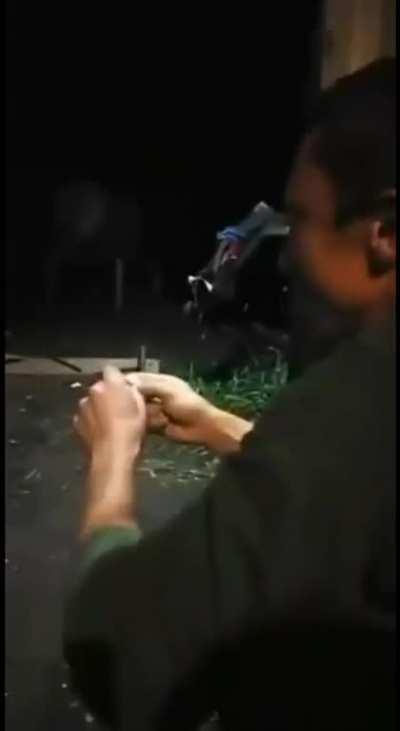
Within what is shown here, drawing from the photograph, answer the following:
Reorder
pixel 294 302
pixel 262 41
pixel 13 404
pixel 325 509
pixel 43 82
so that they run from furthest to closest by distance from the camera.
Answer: pixel 43 82
pixel 262 41
pixel 13 404
pixel 294 302
pixel 325 509

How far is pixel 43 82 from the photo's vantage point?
17.9 feet

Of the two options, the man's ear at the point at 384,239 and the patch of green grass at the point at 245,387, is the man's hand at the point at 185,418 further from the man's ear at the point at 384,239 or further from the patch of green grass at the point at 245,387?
the patch of green grass at the point at 245,387

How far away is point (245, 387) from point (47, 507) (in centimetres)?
114

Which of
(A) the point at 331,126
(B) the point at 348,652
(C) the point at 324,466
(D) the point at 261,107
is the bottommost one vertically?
(B) the point at 348,652

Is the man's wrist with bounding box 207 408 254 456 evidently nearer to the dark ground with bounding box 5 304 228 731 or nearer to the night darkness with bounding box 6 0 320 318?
the dark ground with bounding box 5 304 228 731

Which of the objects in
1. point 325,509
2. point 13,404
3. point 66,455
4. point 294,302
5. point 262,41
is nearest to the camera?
point 325,509

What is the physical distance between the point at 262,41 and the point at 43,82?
1043 millimetres

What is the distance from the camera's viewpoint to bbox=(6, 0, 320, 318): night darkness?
524cm

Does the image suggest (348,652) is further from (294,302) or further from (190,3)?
(190,3)

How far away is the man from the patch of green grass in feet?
7.58

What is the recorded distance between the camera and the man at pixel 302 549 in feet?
2.25

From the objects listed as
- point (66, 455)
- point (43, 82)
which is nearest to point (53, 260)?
point (43, 82)

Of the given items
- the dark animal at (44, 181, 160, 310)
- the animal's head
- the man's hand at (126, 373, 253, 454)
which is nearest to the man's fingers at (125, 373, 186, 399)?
the man's hand at (126, 373, 253, 454)

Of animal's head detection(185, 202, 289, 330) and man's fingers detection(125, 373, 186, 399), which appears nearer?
man's fingers detection(125, 373, 186, 399)
